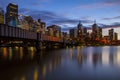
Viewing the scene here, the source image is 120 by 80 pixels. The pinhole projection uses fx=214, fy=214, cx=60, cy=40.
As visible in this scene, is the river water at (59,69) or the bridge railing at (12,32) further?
the bridge railing at (12,32)

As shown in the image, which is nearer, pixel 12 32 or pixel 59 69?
pixel 59 69

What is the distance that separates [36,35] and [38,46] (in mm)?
5309

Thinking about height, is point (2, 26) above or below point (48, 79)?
above

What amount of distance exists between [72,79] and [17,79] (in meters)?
5.53

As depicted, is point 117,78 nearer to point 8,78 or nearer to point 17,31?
point 8,78

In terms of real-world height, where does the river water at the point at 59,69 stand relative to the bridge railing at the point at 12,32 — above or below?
below

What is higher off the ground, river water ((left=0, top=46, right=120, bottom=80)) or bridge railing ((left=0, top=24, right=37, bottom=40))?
bridge railing ((left=0, top=24, right=37, bottom=40))

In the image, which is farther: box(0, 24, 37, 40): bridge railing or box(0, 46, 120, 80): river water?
box(0, 24, 37, 40): bridge railing

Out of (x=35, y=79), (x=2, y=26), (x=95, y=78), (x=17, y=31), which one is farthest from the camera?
(x=17, y=31)

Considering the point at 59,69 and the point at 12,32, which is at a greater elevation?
the point at 12,32

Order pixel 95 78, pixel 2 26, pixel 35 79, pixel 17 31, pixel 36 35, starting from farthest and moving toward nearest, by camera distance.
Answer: pixel 36 35 → pixel 17 31 → pixel 2 26 → pixel 95 78 → pixel 35 79

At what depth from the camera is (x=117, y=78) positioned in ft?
74.5

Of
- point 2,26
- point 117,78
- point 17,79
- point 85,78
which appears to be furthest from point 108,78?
point 2,26

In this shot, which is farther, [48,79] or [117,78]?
[117,78]
